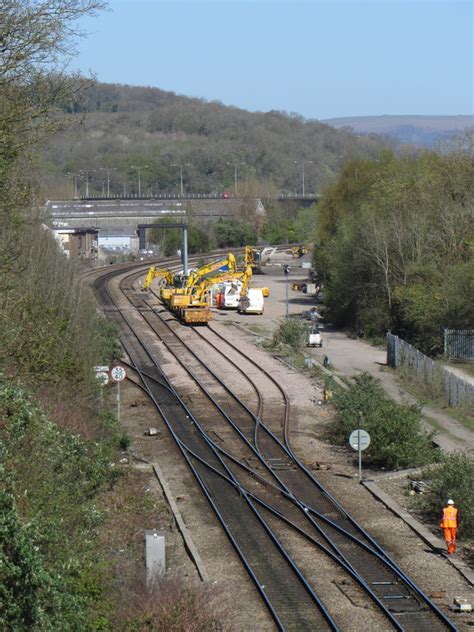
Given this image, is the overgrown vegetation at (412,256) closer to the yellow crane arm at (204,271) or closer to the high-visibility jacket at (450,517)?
the yellow crane arm at (204,271)

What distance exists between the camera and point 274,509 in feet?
63.8

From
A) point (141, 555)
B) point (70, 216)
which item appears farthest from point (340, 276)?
point (70, 216)

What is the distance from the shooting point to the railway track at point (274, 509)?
1448cm

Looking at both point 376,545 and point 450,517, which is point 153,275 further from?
point 450,517

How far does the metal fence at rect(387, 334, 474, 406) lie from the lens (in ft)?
102

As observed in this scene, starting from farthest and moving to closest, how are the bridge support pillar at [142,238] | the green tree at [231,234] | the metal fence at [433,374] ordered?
1. the green tree at [231,234]
2. the bridge support pillar at [142,238]
3. the metal fence at [433,374]

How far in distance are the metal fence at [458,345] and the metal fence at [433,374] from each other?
2.04 metres

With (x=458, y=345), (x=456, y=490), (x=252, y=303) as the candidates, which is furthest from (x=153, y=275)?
(x=456, y=490)

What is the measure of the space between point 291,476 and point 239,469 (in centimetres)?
121

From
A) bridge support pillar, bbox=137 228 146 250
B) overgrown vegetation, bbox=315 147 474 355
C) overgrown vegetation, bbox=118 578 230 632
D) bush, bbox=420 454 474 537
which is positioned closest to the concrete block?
overgrown vegetation, bbox=118 578 230 632

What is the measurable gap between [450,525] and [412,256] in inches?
1192

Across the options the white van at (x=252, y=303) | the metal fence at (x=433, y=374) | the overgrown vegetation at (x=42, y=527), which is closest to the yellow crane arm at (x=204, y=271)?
the white van at (x=252, y=303)

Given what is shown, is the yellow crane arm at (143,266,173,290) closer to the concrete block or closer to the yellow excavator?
the yellow excavator

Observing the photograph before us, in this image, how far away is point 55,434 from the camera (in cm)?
1250
